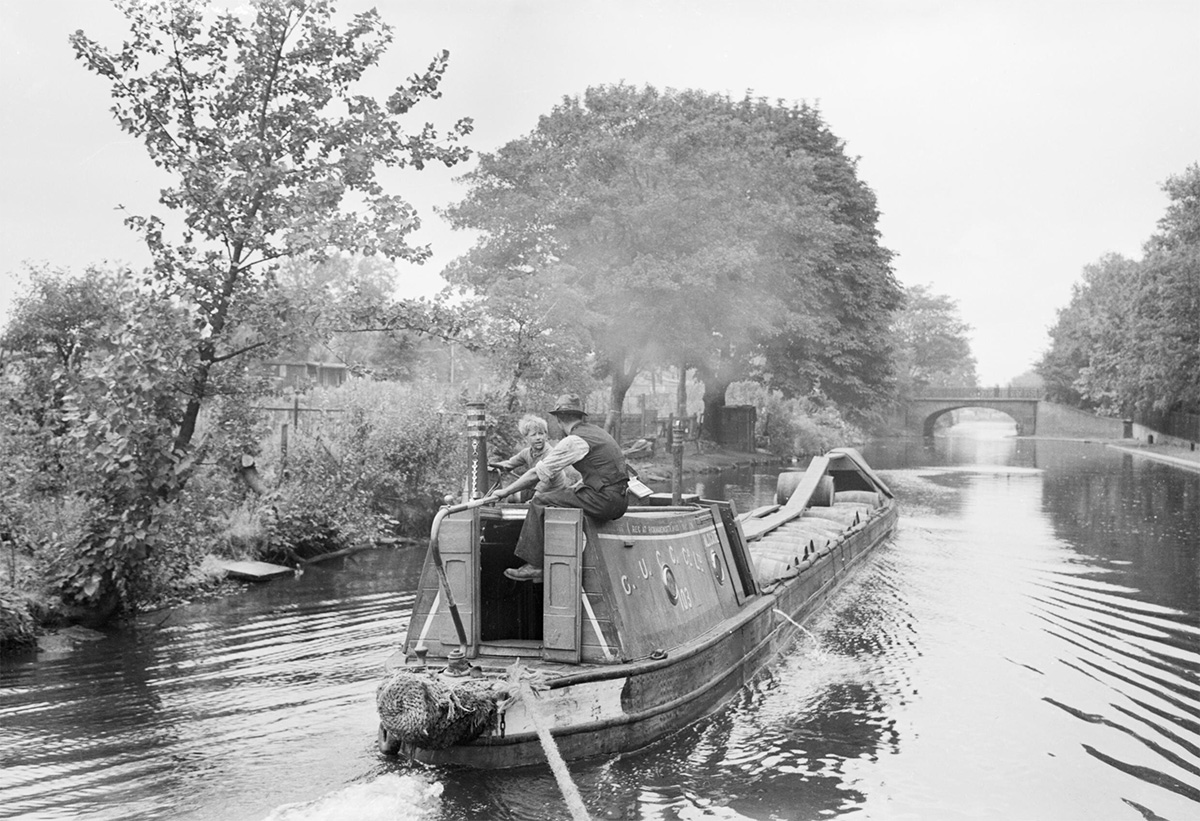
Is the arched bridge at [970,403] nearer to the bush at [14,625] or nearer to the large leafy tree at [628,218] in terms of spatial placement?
the large leafy tree at [628,218]

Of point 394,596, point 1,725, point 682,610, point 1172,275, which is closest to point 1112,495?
point 1172,275

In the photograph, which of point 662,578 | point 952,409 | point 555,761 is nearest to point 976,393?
point 952,409

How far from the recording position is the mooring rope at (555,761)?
607 cm

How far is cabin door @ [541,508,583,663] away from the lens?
8.29 metres

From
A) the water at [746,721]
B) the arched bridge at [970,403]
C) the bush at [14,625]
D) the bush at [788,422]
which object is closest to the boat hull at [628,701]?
the water at [746,721]

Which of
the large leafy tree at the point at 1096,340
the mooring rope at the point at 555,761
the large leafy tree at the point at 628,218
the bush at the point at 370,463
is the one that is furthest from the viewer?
the large leafy tree at the point at 1096,340

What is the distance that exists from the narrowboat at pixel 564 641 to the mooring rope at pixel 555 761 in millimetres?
20

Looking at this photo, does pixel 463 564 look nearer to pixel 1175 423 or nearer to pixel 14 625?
pixel 14 625

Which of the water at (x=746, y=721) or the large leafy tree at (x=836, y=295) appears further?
the large leafy tree at (x=836, y=295)

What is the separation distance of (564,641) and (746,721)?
2008 millimetres

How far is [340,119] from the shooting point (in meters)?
14.0

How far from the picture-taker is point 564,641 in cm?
829

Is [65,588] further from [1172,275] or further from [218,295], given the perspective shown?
[1172,275]

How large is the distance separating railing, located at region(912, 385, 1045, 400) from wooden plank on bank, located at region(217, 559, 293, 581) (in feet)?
245
